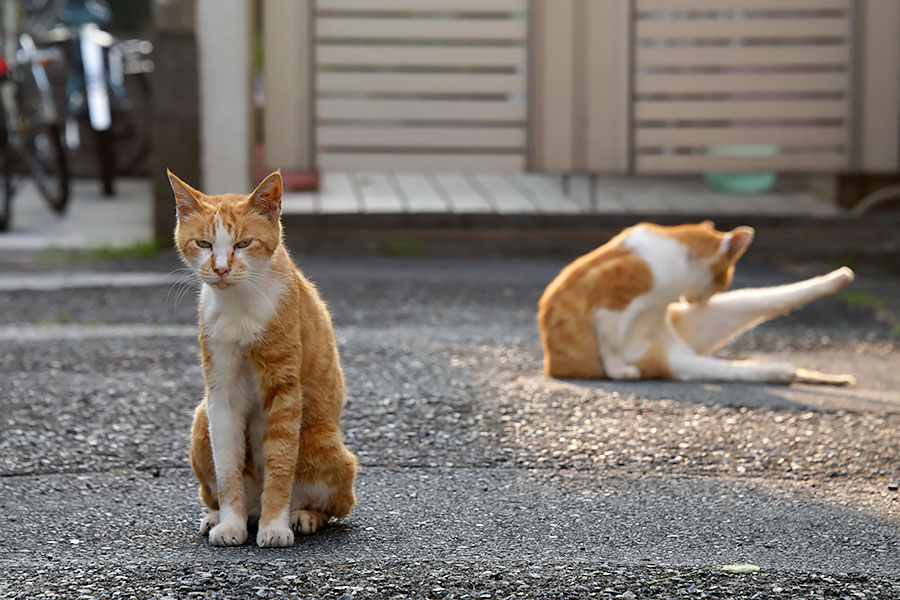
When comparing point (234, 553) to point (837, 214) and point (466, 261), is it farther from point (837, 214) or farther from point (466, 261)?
point (837, 214)

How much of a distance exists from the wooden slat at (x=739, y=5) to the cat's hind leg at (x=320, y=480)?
6.73 m

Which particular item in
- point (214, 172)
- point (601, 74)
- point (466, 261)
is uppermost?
point (601, 74)

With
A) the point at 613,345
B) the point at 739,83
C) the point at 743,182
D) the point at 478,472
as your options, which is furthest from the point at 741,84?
the point at 478,472

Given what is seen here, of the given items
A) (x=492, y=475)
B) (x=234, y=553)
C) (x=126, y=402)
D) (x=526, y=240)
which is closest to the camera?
(x=234, y=553)

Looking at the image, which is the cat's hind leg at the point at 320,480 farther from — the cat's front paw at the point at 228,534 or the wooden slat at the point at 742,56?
the wooden slat at the point at 742,56

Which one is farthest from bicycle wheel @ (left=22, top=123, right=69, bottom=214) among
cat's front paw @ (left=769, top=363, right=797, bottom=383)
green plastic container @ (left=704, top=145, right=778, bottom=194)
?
cat's front paw @ (left=769, top=363, right=797, bottom=383)

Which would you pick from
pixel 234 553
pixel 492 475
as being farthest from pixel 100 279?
pixel 234 553

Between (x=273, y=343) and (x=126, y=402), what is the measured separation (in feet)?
6.63

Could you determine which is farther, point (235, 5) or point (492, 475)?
point (235, 5)

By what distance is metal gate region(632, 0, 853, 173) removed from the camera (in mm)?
9609

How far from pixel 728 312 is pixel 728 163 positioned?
417 centimetres

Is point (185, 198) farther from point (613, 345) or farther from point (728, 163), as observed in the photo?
point (728, 163)

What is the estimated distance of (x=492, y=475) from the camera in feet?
14.0

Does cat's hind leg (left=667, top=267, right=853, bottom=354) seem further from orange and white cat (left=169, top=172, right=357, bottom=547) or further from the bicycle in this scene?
the bicycle
